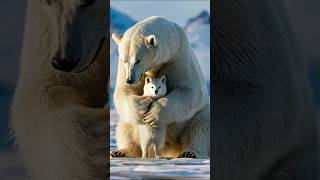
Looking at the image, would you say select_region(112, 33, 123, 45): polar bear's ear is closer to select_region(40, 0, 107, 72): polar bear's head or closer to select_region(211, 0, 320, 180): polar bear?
select_region(40, 0, 107, 72): polar bear's head

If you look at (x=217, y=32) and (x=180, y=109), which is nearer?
(x=217, y=32)

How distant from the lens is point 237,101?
218 centimetres

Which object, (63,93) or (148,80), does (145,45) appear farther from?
(63,93)

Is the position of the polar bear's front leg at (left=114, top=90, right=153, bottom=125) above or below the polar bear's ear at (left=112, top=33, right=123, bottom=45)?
below

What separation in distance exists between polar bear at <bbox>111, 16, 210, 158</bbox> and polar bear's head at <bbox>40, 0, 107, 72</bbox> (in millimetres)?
117

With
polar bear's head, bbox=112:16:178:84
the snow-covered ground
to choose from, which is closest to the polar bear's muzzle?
polar bear's head, bbox=112:16:178:84

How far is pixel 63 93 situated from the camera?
90.0 inches

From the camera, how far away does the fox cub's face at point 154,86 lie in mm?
2160

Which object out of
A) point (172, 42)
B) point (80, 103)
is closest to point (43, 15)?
point (80, 103)

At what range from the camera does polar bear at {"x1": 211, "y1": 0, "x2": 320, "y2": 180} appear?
217 cm

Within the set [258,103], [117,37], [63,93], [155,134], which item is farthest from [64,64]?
[258,103]

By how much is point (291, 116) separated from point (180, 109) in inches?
19.1

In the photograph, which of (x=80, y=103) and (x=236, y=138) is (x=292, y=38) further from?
(x=80, y=103)

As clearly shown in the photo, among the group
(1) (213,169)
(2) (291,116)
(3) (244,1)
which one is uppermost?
(3) (244,1)
